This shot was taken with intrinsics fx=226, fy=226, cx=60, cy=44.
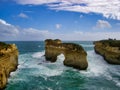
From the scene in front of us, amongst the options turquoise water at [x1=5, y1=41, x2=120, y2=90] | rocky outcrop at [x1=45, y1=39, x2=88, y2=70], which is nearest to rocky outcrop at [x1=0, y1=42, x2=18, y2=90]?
turquoise water at [x1=5, y1=41, x2=120, y2=90]

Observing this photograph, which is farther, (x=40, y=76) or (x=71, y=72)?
(x=71, y=72)

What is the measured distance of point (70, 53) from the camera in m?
46.2

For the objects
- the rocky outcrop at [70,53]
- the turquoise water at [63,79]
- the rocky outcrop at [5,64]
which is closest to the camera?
the rocky outcrop at [5,64]

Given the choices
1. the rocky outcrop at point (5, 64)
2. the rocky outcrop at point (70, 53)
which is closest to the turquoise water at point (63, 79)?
the rocky outcrop at point (5, 64)

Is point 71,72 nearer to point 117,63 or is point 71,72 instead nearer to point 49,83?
point 49,83

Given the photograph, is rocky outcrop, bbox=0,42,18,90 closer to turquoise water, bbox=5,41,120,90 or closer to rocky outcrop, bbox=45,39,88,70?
turquoise water, bbox=5,41,120,90

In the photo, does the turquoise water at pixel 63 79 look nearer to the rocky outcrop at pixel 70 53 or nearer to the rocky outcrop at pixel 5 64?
the rocky outcrop at pixel 5 64

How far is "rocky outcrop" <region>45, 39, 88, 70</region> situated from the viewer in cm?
4416

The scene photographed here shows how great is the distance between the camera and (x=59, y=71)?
43094 millimetres

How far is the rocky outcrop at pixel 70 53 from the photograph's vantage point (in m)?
44.2

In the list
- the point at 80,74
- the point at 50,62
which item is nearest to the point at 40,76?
the point at 80,74

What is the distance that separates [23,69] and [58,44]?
12003mm

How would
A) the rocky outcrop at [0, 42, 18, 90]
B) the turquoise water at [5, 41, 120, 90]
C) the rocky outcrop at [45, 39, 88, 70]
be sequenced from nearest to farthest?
the rocky outcrop at [0, 42, 18, 90], the turquoise water at [5, 41, 120, 90], the rocky outcrop at [45, 39, 88, 70]

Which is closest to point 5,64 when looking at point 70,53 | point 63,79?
point 63,79
